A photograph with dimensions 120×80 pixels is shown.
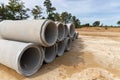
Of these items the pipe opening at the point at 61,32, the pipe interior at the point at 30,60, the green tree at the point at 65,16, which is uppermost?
the green tree at the point at 65,16

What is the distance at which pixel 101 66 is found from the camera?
19.4 feet

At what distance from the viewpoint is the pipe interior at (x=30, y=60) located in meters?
5.37

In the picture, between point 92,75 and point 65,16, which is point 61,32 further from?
point 65,16

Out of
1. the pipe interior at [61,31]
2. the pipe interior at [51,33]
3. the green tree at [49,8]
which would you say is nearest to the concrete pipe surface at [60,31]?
the pipe interior at [61,31]

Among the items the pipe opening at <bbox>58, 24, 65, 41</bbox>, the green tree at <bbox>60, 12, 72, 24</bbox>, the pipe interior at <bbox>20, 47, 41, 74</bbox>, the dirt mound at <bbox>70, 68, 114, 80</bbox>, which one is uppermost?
the green tree at <bbox>60, 12, 72, 24</bbox>

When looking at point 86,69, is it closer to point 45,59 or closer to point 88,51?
point 45,59

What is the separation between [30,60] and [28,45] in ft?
3.00

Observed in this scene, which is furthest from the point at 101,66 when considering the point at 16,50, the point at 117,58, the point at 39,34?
the point at 16,50

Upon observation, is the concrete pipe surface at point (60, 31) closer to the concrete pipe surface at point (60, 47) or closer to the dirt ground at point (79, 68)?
the concrete pipe surface at point (60, 47)

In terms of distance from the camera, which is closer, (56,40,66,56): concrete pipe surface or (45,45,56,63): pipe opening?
(45,45,56,63): pipe opening

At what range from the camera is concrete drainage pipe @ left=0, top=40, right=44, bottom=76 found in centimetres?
482

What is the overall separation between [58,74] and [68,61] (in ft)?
3.66

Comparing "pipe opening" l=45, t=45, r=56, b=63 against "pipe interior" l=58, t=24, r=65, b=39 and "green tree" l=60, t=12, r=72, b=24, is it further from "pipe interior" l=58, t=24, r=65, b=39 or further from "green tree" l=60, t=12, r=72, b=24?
"green tree" l=60, t=12, r=72, b=24

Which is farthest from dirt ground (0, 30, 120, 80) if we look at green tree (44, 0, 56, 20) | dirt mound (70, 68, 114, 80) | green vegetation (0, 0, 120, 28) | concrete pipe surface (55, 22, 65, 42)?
green tree (44, 0, 56, 20)
